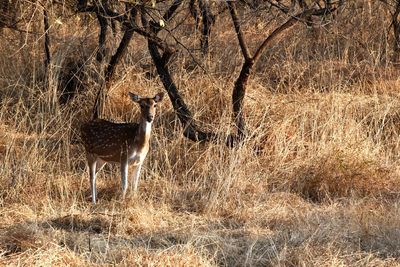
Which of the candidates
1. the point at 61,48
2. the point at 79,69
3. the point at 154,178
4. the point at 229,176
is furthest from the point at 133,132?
the point at 61,48

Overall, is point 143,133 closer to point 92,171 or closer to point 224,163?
point 92,171

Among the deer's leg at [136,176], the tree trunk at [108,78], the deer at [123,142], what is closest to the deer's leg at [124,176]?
the deer at [123,142]

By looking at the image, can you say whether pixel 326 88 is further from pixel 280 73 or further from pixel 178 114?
pixel 178 114

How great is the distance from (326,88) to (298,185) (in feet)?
9.76

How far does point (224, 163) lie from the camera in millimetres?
8562

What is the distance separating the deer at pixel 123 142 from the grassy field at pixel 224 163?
10.2 inches

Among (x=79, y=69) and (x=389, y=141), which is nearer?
(x=389, y=141)

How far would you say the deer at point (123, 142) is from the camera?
8.02 metres

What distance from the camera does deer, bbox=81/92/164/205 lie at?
802 centimetres

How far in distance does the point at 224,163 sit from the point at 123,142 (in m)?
1.17

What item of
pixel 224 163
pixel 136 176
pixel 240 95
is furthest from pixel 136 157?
pixel 240 95

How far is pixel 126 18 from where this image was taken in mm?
8734

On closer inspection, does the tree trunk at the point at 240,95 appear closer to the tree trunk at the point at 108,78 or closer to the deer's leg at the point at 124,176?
the tree trunk at the point at 108,78

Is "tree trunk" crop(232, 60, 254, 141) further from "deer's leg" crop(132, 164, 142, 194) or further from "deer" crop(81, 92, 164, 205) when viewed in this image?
"deer's leg" crop(132, 164, 142, 194)
